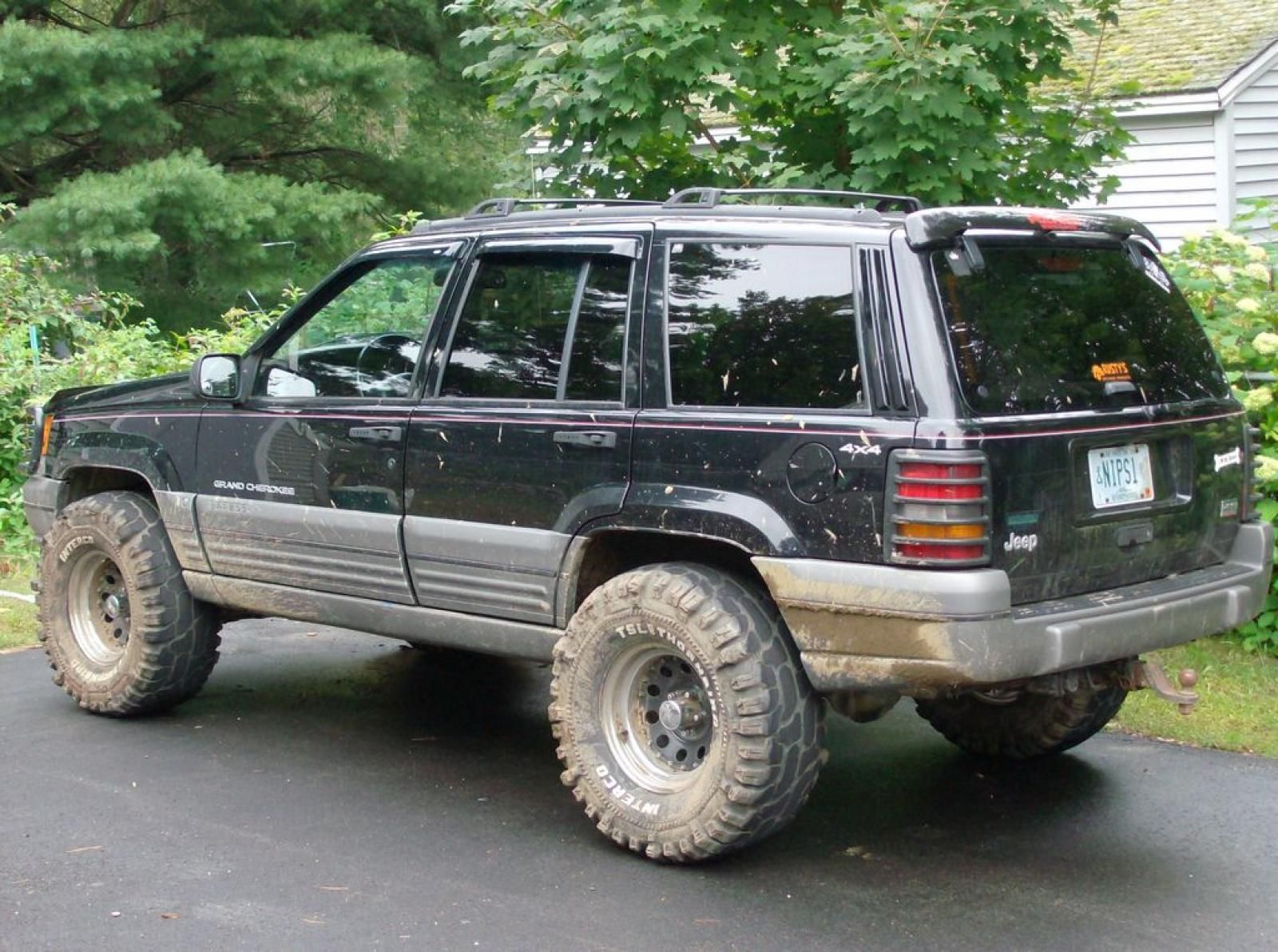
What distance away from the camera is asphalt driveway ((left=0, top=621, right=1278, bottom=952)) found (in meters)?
4.34

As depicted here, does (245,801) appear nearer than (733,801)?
No

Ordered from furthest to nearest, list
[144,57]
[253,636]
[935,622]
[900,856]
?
[144,57] → [253,636] → [900,856] → [935,622]

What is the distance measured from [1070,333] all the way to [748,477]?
1.09m

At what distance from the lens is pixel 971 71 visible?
22.9 ft

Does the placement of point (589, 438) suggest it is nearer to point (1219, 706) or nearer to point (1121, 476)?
point (1121, 476)

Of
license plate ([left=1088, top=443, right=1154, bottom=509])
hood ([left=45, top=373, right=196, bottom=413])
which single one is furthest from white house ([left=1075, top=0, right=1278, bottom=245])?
license plate ([left=1088, top=443, right=1154, bottom=509])

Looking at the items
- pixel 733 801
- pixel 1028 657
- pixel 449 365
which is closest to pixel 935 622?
pixel 1028 657

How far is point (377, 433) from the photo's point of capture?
5.59 m

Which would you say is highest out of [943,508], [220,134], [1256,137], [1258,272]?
[220,134]

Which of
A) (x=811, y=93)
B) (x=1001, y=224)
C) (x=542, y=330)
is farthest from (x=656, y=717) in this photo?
(x=811, y=93)

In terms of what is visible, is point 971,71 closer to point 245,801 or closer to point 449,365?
point 449,365

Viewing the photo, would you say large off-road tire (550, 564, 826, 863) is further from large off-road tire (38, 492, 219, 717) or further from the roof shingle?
the roof shingle

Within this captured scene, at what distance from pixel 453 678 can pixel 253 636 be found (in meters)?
1.60

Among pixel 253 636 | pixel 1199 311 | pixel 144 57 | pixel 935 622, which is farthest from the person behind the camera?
pixel 144 57
